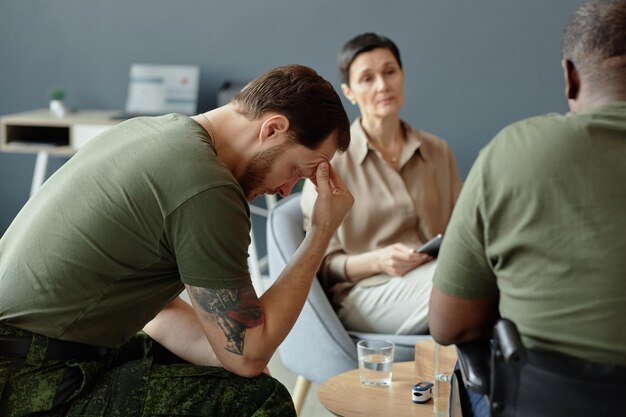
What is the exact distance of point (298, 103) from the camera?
5.75ft

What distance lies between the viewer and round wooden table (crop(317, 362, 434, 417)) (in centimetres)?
193

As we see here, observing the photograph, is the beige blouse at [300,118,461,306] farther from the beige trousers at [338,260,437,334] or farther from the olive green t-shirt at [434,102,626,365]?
the olive green t-shirt at [434,102,626,365]

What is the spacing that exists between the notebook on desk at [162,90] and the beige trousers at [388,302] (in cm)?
167

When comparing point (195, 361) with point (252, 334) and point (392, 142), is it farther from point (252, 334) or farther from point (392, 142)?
point (392, 142)

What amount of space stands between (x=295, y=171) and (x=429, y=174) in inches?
44.4

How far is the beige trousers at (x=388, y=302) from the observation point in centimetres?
266

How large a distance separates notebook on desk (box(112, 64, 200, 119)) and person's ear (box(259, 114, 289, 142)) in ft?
7.87

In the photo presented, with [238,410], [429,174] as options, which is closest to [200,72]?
[429,174]

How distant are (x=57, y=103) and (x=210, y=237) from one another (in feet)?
9.07

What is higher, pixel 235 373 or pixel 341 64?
pixel 341 64

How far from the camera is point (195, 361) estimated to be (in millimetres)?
1916

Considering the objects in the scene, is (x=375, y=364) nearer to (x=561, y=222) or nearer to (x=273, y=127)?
(x=273, y=127)

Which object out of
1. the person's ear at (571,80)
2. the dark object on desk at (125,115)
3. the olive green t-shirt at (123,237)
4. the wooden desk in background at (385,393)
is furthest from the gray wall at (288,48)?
the person's ear at (571,80)

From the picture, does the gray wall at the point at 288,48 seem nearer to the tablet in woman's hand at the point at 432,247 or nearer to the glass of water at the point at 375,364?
the tablet in woman's hand at the point at 432,247
